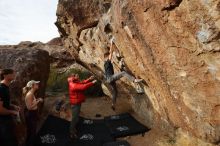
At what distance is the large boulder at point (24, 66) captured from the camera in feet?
37.2

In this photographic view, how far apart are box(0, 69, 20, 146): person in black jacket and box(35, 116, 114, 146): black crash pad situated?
280 cm

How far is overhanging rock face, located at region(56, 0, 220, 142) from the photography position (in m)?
7.20

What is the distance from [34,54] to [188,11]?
328 inches

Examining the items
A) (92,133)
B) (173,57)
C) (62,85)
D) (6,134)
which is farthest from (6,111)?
(62,85)

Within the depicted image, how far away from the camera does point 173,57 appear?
8555 millimetres

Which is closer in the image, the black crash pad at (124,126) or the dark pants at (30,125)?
the dark pants at (30,125)

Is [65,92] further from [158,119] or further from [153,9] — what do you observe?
[153,9]

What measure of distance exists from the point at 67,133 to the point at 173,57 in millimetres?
5916

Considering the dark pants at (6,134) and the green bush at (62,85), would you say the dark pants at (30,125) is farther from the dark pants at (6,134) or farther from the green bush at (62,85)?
the green bush at (62,85)

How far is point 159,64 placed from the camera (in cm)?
945

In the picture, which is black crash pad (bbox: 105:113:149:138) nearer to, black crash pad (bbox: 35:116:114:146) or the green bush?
black crash pad (bbox: 35:116:114:146)

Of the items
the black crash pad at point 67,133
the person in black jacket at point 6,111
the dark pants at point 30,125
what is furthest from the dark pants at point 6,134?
the black crash pad at point 67,133

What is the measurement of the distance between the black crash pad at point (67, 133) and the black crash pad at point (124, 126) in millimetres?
289

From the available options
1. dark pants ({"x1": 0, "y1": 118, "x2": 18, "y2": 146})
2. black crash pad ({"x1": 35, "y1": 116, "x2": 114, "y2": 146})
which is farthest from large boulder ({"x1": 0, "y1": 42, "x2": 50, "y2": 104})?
dark pants ({"x1": 0, "y1": 118, "x2": 18, "y2": 146})
